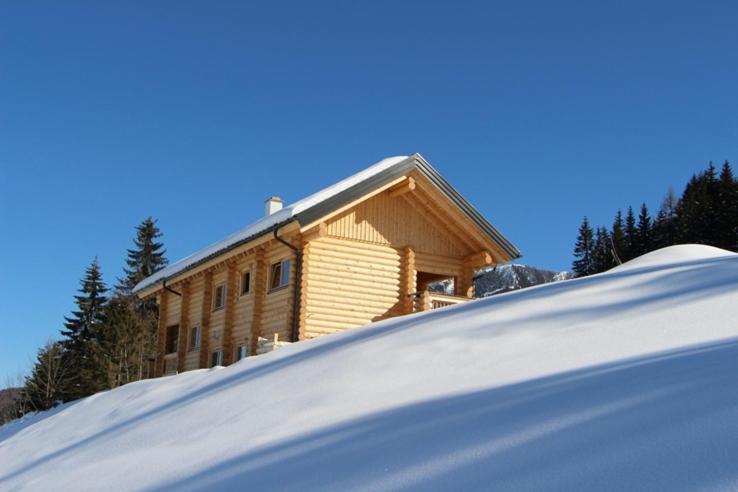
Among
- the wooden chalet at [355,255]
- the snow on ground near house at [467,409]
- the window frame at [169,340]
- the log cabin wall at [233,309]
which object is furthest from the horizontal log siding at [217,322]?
the snow on ground near house at [467,409]

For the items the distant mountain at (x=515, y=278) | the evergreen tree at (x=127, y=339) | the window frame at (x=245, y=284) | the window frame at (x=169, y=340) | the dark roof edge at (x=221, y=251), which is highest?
the distant mountain at (x=515, y=278)

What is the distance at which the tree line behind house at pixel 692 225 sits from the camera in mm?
46656

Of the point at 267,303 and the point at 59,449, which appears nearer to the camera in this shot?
the point at 59,449

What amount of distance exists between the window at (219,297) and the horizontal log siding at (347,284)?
18.2ft

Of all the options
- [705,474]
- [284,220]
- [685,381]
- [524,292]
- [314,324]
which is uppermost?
[284,220]

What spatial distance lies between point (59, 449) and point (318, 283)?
9.85 metres

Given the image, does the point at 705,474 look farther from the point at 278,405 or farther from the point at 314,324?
the point at 314,324

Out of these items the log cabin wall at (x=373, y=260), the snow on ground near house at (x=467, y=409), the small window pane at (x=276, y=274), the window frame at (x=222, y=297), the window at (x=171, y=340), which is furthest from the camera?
the window at (x=171, y=340)

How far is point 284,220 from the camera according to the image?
1633cm

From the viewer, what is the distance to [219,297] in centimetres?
2202

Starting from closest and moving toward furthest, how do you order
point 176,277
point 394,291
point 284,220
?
point 284,220 → point 394,291 → point 176,277

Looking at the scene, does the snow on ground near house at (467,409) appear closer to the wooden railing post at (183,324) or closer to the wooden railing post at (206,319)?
the wooden railing post at (206,319)

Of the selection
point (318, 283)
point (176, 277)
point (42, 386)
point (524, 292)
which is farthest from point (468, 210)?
point (42, 386)

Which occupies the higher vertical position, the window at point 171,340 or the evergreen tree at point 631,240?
the evergreen tree at point 631,240
